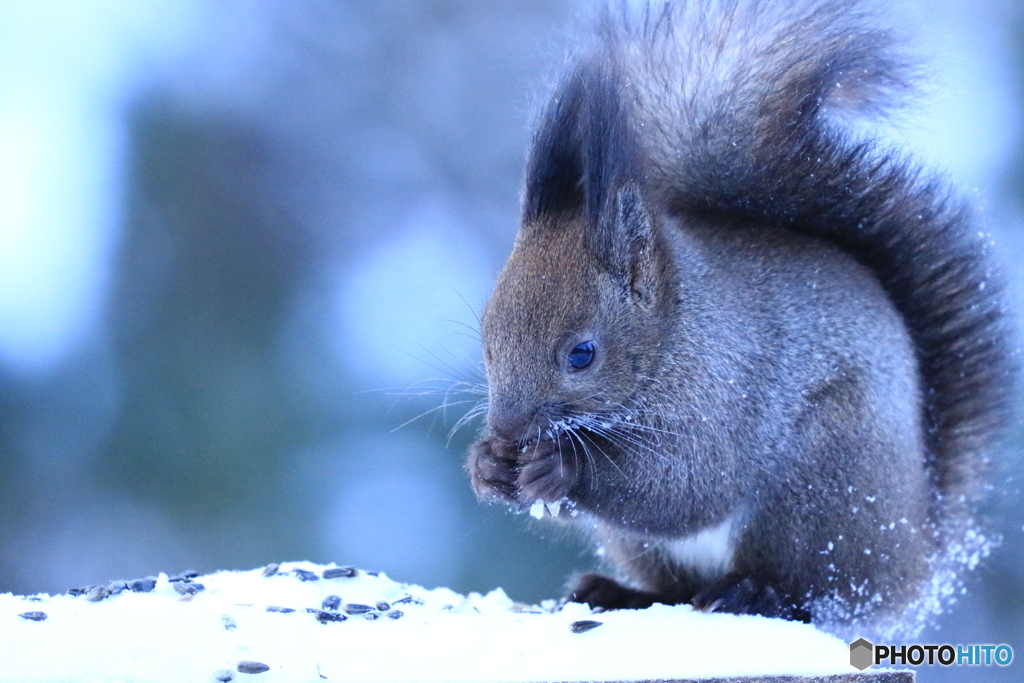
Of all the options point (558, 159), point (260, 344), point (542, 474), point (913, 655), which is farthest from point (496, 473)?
point (260, 344)

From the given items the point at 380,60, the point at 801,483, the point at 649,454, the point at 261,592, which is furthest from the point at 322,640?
the point at 380,60

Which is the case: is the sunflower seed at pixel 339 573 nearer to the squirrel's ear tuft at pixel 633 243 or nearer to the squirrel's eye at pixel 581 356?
the squirrel's eye at pixel 581 356

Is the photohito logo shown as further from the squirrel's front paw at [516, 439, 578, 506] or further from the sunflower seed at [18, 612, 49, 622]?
the sunflower seed at [18, 612, 49, 622]

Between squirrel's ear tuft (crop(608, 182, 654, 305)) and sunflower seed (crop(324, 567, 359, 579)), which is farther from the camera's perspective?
sunflower seed (crop(324, 567, 359, 579))

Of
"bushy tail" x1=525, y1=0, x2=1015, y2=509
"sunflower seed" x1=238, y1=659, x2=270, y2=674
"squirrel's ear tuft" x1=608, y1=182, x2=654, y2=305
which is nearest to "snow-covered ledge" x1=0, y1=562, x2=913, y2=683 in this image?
"sunflower seed" x1=238, y1=659, x2=270, y2=674

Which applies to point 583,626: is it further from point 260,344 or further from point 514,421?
point 260,344

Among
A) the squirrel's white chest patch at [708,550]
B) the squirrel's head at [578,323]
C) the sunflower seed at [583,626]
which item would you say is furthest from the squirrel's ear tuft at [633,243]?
the sunflower seed at [583,626]

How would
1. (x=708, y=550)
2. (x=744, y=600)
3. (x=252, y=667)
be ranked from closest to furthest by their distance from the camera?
(x=252, y=667) < (x=744, y=600) < (x=708, y=550)
